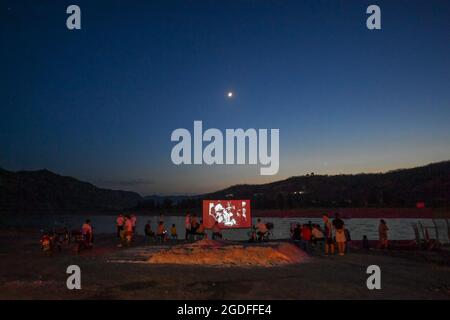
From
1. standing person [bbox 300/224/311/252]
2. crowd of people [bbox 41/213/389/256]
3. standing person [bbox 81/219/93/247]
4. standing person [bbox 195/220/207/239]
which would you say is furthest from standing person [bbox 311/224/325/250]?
standing person [bbox 81/219/93/247]

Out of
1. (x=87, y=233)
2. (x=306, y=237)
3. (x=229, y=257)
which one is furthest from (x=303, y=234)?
(x=87, y=233)

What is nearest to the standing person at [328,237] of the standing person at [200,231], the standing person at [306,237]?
the standing person at [306,237]

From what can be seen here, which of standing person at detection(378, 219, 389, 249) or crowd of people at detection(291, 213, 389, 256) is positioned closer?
crowd of people at detection(291, 213, 389, 256)

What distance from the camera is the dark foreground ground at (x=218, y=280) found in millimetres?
11633

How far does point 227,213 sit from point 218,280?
60.1 feet

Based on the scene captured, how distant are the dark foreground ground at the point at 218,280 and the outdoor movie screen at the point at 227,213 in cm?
1288

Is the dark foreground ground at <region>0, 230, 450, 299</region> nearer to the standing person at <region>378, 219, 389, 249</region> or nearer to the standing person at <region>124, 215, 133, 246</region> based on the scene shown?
the standing person at <region>124, 215, 133, 246</region>

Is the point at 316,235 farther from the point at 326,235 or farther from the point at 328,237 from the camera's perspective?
the point at 328,237

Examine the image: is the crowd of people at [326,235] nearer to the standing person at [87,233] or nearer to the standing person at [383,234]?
the standing person at [383,234]

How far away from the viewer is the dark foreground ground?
11.6 m

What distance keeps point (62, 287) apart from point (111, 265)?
4417 mm

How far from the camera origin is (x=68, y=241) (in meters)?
26.7

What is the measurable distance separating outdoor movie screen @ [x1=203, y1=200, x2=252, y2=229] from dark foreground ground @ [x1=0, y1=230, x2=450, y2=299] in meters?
12.9
